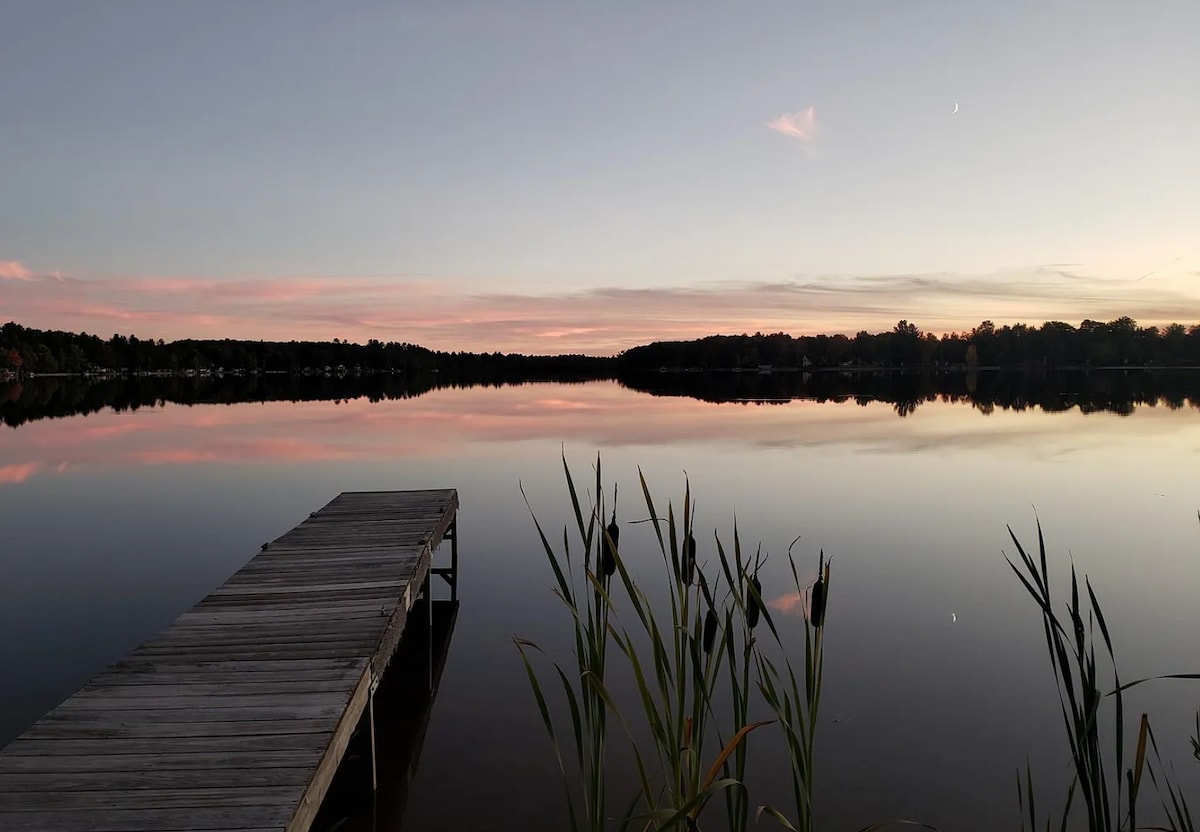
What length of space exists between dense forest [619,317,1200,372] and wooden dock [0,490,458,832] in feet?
487

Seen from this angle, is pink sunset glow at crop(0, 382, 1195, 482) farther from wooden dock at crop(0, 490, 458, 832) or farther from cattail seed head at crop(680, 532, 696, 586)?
cattail seed head at crop(680, 532, 696, 586)

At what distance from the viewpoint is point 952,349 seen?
15325 centimetres

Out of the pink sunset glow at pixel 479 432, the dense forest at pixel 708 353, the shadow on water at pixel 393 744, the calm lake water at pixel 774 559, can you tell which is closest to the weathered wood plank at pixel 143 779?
the shadow on water at pixel 393 744

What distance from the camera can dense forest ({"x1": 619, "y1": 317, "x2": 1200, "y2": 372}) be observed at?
133 meters

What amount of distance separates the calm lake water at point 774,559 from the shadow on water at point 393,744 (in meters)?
0.14

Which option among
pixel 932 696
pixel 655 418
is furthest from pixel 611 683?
pixel 655 418

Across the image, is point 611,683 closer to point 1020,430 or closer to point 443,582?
point 443,582

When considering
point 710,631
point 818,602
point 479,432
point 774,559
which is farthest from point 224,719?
point 479,432

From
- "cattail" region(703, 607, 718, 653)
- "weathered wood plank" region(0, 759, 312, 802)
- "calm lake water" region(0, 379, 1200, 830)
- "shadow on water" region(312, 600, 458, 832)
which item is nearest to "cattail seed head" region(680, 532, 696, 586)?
"cattail" region(703, 607, 718, 653)

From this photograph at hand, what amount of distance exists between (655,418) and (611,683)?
3013 centimetres

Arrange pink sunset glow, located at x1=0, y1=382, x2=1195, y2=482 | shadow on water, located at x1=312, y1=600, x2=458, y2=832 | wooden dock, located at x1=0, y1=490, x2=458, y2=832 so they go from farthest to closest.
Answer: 1. pink sunset glow, located at x1=0, y1=382, x2=1195, y2=482
2. shadow on water, located at x1=312, y1=600, x2=458, y2=832
3. wooden dock, located at x1=0, y1=490, x2=458, y2=832

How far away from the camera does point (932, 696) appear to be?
21.8ft

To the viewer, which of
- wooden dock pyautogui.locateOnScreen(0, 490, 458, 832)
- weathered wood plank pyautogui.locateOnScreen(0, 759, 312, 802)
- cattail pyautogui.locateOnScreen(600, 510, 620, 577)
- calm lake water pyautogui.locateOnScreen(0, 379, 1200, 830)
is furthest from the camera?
calm lake water pyautogui.locateOnScreen(0, 379, 1200, 830)

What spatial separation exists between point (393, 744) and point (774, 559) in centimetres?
655
